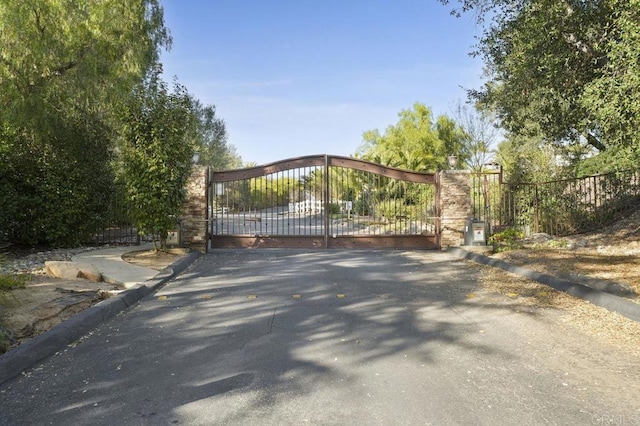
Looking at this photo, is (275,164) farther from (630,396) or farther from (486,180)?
(630,396)

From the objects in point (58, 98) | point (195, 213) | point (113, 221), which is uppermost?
point (58, 98)

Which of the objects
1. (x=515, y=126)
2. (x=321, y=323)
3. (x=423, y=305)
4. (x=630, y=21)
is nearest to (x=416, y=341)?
(x=321, y=323)

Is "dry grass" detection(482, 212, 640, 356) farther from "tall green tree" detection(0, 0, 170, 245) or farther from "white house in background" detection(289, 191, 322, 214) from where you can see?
"tall green tree" detection(0, 0, 170, 245)

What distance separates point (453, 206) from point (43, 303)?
11168mm

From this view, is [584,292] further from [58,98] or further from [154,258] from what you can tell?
[58,98]

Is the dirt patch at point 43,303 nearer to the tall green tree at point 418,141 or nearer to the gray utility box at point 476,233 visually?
the gray utility box at point 476,233

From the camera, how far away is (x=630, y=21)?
7395 mm

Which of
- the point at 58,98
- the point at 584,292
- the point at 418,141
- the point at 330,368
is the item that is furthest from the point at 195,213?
the point at 418,141

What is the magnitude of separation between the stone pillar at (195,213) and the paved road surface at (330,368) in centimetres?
639

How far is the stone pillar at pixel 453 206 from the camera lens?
13.9 metres

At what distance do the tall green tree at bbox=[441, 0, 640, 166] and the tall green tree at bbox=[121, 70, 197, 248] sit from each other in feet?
26.5

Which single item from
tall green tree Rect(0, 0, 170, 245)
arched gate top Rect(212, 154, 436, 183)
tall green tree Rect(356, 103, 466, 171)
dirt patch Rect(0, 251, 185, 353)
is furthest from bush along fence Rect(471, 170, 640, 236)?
tall green tree Rect(356, 103, 466, 171)

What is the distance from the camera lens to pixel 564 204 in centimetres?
1578

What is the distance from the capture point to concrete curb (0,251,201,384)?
12.9ft
